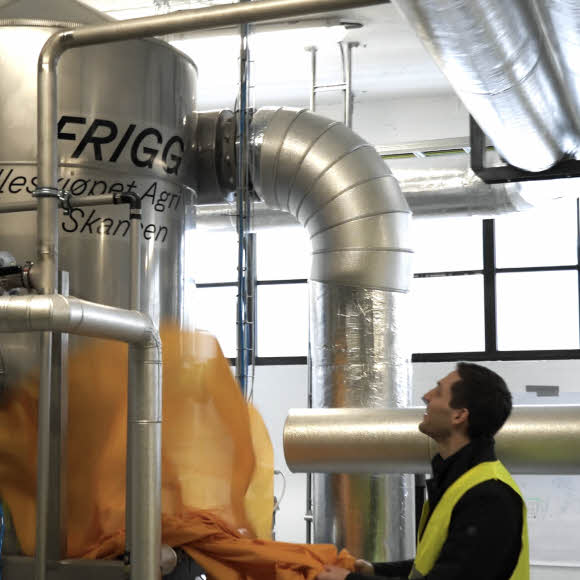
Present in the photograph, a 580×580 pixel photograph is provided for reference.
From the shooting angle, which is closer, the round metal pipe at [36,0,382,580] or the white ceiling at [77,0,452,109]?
the round metal pipe at [36,0,382,580]

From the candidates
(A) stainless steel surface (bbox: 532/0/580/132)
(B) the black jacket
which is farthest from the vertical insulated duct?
(B) the black jacket

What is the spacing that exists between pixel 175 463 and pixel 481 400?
162 cm

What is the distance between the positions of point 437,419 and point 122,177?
2042 mm

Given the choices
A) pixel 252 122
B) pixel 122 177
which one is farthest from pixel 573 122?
pixel 122 177

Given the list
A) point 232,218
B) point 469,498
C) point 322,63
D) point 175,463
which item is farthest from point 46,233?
point 322,63

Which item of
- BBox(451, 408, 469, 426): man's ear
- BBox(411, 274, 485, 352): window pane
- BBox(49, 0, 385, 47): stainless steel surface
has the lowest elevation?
BBox(451, 408, 469, 426): man's ear

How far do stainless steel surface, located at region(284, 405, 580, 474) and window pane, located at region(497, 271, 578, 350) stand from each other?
4725 mm

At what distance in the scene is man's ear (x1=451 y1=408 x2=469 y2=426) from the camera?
262 cm

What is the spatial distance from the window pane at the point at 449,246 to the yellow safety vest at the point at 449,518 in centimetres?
591

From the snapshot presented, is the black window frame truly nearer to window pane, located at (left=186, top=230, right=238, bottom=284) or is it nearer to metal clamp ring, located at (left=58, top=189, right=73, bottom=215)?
window pane, located at (left=186, top=230, right=238, bottom=284)

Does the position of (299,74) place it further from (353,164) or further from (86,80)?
(86,80)

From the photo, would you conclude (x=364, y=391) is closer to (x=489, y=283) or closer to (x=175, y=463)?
(x=175, y=463)

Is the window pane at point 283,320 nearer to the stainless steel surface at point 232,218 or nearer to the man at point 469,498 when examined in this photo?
the stainless steel surface at point 232,218

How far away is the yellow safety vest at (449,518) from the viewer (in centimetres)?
249
